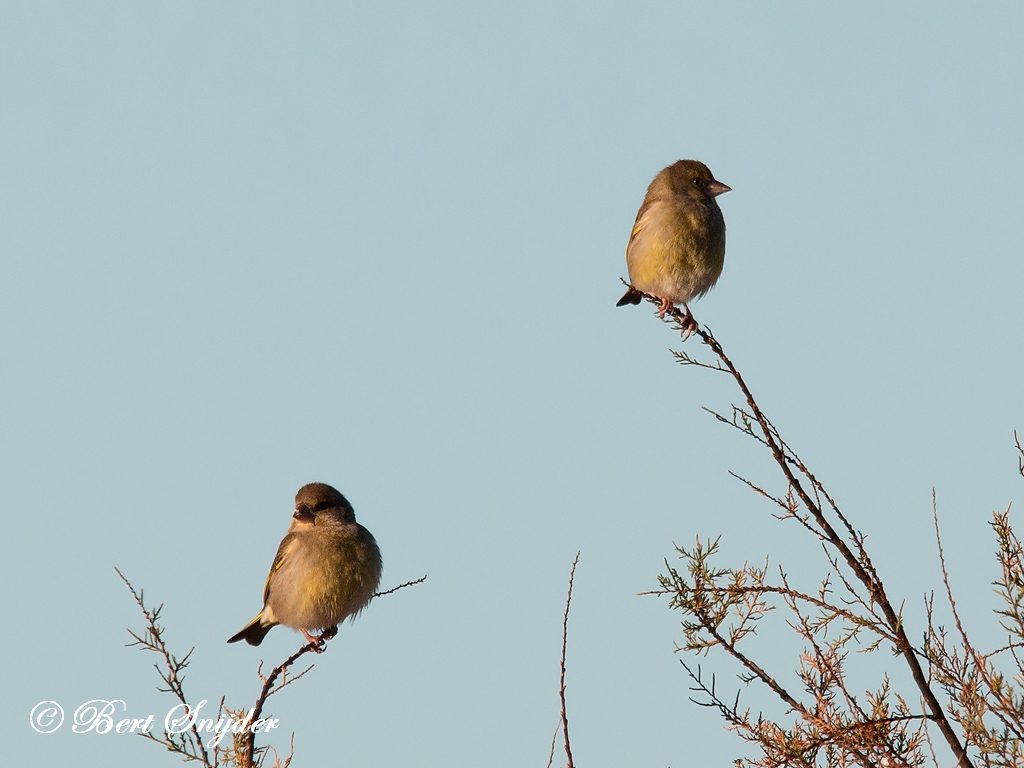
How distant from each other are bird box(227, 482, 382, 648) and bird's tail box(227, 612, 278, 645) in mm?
498

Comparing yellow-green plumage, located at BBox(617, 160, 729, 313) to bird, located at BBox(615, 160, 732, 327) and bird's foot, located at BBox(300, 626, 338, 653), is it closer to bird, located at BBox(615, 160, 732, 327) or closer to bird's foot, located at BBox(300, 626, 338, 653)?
bird, located at BBox(615, 160, 732, 327)

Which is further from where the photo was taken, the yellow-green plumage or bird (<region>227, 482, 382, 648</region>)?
the yellow-green plumage

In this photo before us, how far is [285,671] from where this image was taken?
6.47m

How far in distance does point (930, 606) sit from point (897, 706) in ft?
1.19

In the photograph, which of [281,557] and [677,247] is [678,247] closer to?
[677,247]

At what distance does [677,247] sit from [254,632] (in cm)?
404

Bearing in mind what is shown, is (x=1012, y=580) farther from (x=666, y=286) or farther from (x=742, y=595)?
(x=666, y=286)

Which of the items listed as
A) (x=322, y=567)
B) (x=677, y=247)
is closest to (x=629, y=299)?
(x=677, y=247)

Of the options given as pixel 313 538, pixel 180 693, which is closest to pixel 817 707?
pixel 180 693

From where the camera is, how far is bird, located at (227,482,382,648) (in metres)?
9.08

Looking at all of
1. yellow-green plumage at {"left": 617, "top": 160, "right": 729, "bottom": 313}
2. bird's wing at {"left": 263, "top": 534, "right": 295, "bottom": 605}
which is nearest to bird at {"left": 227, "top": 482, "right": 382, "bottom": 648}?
bird's wing at {"left": 263, "top": 534, "right": 295, "bottom": 605}

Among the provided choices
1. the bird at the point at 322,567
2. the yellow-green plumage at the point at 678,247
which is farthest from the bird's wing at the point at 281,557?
the yellow-green plumage at the point at 678,247

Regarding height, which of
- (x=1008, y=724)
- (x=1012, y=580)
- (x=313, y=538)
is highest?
(x=313, y=538)

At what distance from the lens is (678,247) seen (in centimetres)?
998
